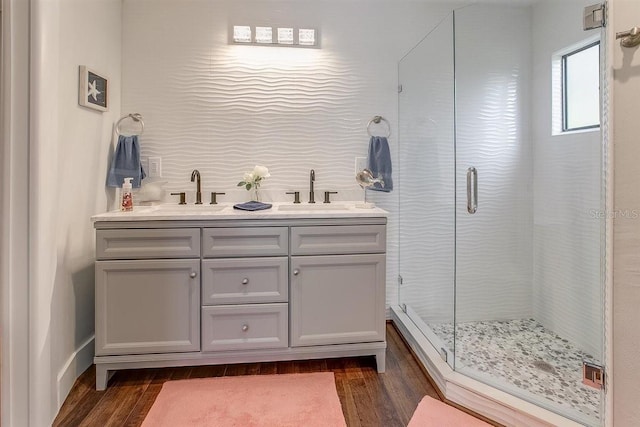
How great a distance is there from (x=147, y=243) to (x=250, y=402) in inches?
36.6

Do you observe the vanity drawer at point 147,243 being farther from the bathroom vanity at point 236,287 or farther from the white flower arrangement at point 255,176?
the white flower arrangement at point 255,176

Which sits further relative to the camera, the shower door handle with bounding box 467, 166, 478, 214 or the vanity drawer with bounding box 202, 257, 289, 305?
the shower door handle with bounding box 467, 166, 478, 214

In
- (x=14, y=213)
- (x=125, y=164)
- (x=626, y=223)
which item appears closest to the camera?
(x=626, y=223)

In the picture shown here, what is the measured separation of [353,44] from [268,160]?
1.04 meters

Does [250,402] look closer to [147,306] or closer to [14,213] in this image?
[147,306]

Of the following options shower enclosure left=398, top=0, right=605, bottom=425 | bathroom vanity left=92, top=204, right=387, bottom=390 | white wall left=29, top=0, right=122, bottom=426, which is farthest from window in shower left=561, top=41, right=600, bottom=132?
white wall left=29, top=0, right=122, bottom=426

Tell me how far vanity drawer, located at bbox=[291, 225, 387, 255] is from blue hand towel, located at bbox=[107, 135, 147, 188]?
1.13m

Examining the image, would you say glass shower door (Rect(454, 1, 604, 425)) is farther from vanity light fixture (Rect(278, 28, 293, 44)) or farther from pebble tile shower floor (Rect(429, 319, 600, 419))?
vanity light fixture (Rect(278, 28, 293, 44))

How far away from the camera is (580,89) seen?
196 cm

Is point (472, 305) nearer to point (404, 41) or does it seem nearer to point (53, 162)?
point (404, 41)

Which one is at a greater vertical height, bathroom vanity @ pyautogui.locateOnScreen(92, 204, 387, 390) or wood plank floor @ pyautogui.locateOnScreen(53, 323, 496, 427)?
bathroom vanity @ pyautogui.locateOnScreen(92, 204, 387, 390)

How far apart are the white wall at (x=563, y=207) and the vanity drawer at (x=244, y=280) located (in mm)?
1635

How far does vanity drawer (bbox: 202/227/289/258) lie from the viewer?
184 cm

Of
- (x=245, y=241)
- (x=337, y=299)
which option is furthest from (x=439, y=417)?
(x=245, y=241)
